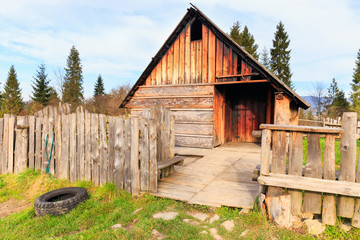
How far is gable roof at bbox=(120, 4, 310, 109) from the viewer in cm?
772

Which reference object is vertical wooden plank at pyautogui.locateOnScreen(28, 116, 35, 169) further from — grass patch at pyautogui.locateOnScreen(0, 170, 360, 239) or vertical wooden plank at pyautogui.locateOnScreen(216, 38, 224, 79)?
vertical wooden plank at pyautogui.locateOnScreen(216, 38, 224, 79)

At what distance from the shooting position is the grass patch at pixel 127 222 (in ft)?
9.82

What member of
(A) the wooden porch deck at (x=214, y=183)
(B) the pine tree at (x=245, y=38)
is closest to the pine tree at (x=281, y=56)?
(B) the pine tree at (x=245, y=38)

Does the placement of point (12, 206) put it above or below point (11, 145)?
below

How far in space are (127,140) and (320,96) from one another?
44651mm

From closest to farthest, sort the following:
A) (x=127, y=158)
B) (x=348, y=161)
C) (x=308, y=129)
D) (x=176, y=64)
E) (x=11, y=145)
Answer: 1. (x=348, y=161)
2. (x=308, y=129)
3. (x=127, y=158)
4. (x=11, y=145)
5. (x=176, y=64)

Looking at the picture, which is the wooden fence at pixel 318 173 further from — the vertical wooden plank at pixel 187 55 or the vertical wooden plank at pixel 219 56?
the vertical wooden plank at pixel 187 55

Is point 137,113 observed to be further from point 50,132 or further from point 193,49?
point 50,132


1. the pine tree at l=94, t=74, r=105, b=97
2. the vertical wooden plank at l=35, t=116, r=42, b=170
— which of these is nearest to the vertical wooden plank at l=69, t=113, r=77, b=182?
the vertical wooden plank at l=35, t=116, r=42, b=170

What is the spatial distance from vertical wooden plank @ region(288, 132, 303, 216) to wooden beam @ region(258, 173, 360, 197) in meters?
0.13

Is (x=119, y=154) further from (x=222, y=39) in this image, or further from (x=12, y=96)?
(x=12, y=96)

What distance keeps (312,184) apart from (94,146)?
4.32 m

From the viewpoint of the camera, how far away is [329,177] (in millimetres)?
3035

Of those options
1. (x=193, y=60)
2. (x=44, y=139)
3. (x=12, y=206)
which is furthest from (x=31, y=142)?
(x=193, y=60)
